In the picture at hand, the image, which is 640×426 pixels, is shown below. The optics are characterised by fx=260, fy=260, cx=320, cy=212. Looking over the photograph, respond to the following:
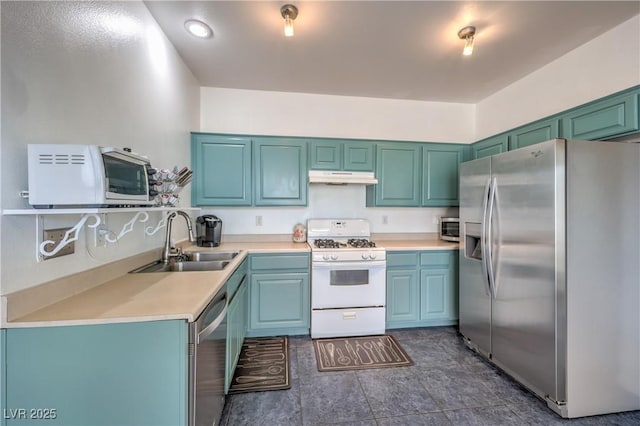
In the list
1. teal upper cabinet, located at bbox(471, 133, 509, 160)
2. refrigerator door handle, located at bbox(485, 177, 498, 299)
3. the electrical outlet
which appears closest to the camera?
the electrical outlet

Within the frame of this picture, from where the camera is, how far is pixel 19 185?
96cm

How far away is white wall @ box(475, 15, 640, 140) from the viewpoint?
1869mm

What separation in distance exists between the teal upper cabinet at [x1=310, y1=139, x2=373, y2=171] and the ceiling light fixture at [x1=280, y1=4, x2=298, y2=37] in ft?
4.05

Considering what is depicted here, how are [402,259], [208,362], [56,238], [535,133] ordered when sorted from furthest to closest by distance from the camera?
[402,259], [535,133], [208,362], [56,238]

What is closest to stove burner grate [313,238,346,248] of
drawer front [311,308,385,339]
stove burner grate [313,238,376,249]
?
stove burner grate [313,238,376,249]

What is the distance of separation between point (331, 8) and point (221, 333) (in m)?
2.16

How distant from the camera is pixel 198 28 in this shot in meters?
1.96

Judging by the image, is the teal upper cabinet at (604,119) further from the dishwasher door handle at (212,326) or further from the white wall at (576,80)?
the dishwasher door handle at (212,326)

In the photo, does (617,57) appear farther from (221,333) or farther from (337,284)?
(221,333)

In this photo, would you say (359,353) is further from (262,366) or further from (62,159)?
(62,159)

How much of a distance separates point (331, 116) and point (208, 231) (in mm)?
1917

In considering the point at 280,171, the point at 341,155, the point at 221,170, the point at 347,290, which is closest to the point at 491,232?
the point at 347,290

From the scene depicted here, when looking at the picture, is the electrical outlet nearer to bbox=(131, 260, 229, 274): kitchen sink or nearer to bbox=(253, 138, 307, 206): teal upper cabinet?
bbox=(131, 260, 229, 274): kitchen sink

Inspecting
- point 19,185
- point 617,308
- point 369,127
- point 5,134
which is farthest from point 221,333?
point 369,127
